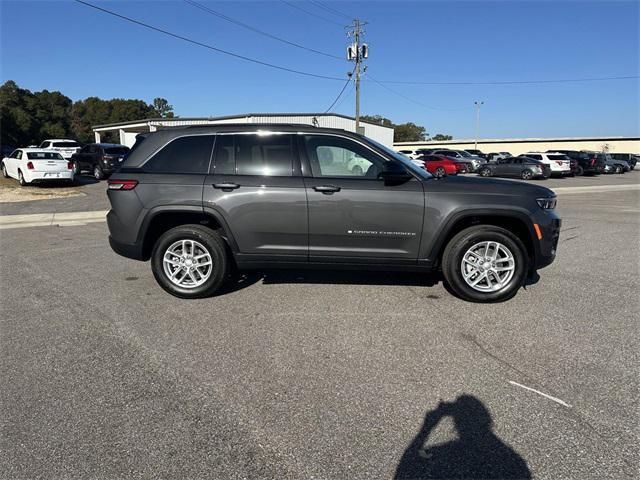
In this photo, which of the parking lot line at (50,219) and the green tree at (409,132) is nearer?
the parking lot line at (50,219)

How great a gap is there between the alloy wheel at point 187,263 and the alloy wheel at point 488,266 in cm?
287

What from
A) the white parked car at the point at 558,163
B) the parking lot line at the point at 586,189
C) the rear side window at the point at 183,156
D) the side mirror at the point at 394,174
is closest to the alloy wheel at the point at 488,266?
the side mirror at the point at 394,174

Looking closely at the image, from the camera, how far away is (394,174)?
4578 mm

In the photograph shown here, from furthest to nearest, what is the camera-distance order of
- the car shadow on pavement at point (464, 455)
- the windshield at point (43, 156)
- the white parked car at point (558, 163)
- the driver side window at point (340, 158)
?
the white parked car at point (558, 163) < the windshield at point (43, 156) < the driver side window at point (340, 158) < the car shadow on pavement at point (464, 455)

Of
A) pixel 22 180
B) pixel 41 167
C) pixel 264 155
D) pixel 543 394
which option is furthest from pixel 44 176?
pixel 543 394

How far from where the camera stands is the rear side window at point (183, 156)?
4.98 metres

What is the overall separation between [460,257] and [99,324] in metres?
3.78

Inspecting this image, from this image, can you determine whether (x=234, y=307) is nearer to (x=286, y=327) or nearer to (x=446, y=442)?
(x=286, y=327)

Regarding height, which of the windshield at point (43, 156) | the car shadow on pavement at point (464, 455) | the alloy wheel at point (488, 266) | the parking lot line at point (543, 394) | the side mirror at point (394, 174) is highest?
the windshield at point (43, 156)

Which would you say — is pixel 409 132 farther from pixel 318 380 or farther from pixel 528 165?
pixel 318 380

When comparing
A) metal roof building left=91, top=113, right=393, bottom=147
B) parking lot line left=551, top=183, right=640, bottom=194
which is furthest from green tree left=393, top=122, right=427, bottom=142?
parking lot line left=551, top=183, right=640, bottom=194

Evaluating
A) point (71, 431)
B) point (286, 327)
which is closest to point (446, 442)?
point (286, 327)

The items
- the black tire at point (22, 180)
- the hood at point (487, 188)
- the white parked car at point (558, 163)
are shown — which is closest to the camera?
the hood at point (487, 188)

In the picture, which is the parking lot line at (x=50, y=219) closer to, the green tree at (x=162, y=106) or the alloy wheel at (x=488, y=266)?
the alloy wheel at (x=488, y=266)
